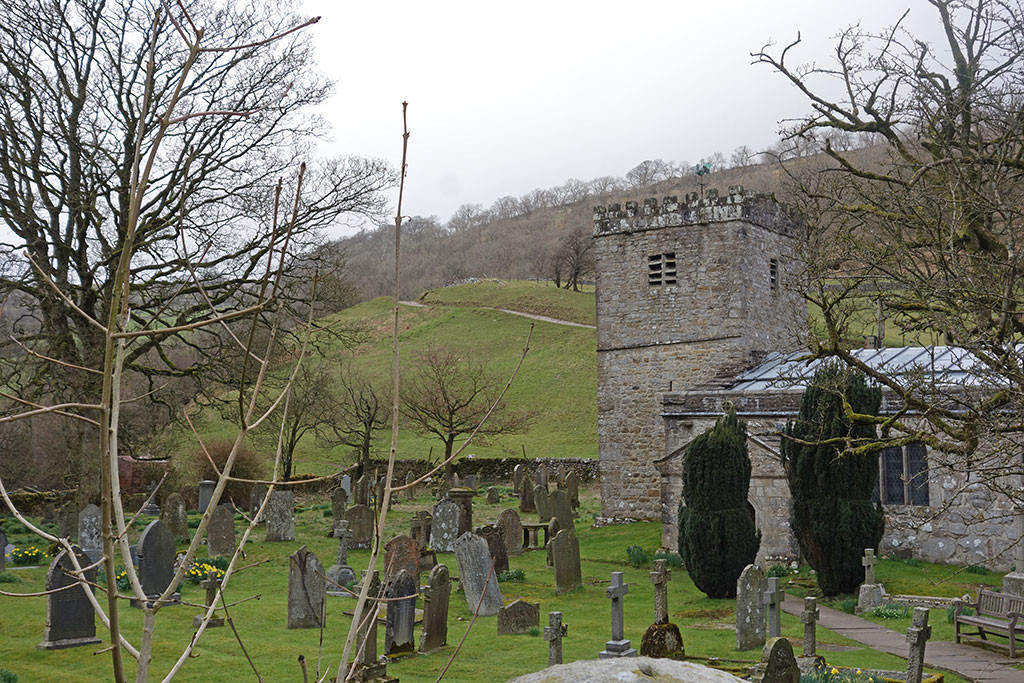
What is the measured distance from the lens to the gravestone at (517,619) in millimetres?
12031

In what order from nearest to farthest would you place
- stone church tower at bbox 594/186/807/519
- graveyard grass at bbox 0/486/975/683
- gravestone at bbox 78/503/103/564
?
graveyard grass at bbox 0/486/975/683 < gravestone at bbox 78/503/103/564 < stone church tower at bbox 594/186/807/519

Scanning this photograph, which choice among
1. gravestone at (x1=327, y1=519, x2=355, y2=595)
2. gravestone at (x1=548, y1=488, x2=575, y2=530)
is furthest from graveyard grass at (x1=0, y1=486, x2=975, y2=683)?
gravestone at (x1=548, y1=488, x2=575, y2=530)

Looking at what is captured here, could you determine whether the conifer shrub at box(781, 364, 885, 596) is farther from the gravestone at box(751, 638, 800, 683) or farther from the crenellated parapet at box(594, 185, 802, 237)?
the crenellated parapet at box(594, 185, 802, 237)

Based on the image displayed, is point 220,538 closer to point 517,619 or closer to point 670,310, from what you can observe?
point 517,619

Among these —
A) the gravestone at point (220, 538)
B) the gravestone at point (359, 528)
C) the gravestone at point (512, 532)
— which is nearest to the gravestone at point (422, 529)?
the gravestone at point (359, 528)

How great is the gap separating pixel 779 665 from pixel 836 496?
23.3 feet

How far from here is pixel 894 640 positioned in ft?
38.7

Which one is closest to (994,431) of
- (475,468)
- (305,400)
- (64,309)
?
(64,309)

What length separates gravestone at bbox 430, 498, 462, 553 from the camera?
19609 mm

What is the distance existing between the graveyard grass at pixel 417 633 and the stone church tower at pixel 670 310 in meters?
5.61

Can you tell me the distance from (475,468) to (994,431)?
105ft

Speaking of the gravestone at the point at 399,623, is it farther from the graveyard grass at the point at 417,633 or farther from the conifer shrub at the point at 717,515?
the conifer shrub at the point at 717,515

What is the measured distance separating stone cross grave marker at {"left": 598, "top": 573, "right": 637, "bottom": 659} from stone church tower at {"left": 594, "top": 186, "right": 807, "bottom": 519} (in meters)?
12.9

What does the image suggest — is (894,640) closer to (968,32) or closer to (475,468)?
(968,32)
